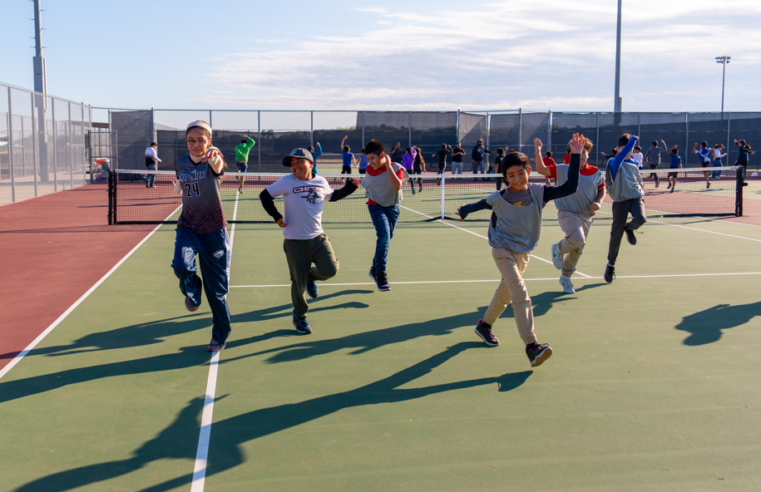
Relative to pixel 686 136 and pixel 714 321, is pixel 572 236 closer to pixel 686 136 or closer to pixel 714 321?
pixel 714 321

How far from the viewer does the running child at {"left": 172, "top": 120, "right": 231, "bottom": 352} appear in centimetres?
552

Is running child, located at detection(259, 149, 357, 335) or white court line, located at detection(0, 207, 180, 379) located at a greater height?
running child, located at detection(259, 149, 357, 335)

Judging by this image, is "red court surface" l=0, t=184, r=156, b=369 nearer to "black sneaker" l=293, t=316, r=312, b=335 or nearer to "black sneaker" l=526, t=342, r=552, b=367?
"black sneaker" l=293, t=316, r=312, b=335

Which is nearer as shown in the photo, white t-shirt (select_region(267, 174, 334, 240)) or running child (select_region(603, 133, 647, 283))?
white t-shirt (select_region(267, 174, 334, 240))

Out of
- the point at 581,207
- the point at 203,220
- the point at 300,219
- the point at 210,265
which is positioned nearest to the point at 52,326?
the point at 210,265

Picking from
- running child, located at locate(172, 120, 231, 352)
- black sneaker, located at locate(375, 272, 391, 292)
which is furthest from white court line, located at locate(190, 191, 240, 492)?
black sneaker, located at locate(375, 272, 391, 292)

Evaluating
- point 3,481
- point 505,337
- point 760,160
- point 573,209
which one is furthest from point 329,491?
point 760,160

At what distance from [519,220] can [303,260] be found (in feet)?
6.92

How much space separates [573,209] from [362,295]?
2.84 m

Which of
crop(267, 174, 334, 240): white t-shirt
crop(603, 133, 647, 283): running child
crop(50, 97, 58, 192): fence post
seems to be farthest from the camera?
crop(50, 97, 58, 192): fence post

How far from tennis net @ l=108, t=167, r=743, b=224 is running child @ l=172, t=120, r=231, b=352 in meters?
6.50

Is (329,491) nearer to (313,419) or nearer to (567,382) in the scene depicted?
(313,419)

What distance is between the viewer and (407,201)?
23.2 meters

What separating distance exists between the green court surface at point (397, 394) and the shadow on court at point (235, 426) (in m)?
0.02
